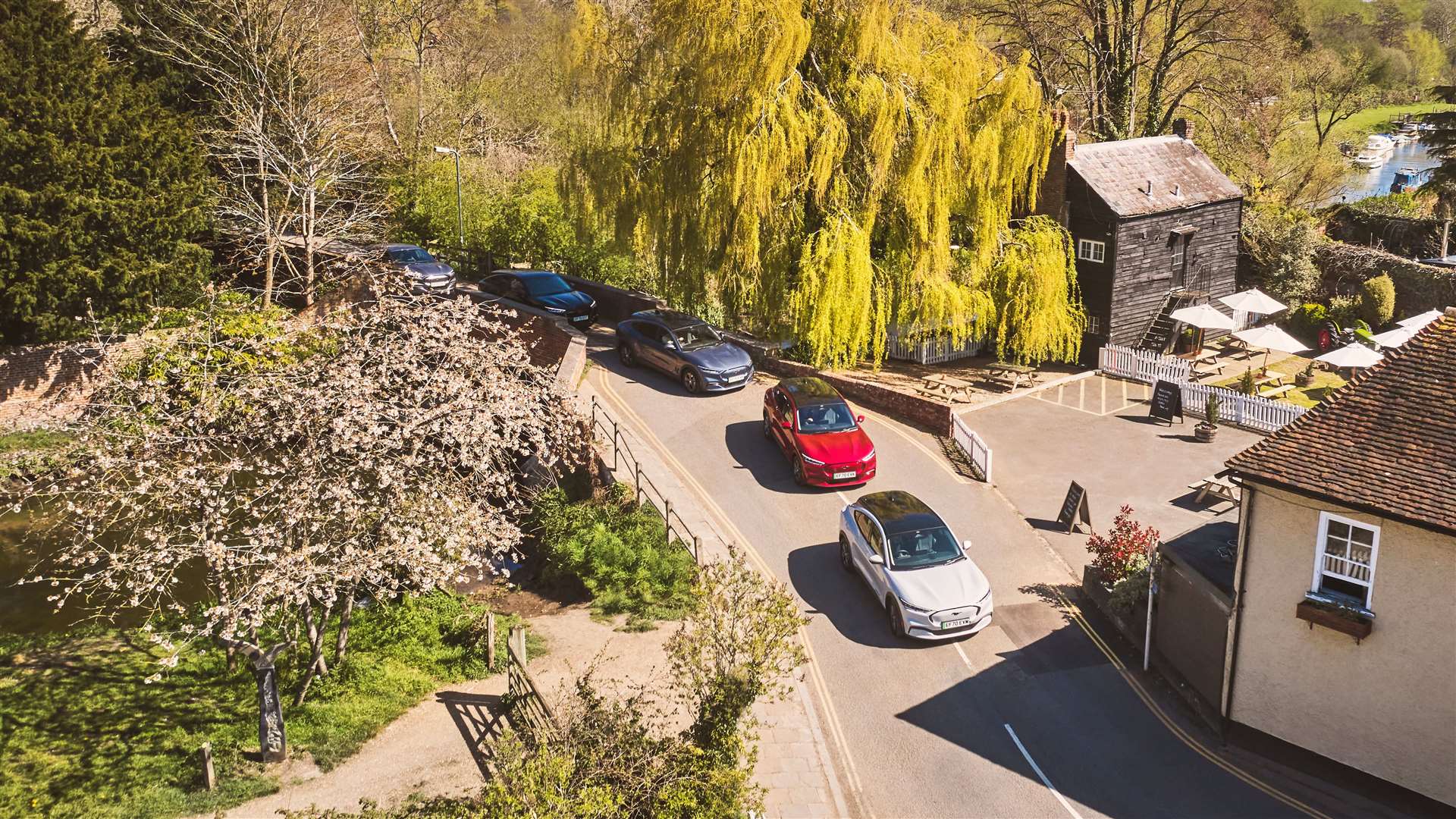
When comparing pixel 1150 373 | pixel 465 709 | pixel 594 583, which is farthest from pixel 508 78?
pixel 465 709

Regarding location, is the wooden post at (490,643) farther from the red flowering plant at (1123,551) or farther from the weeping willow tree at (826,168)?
the weeping willow tree at (826,168)

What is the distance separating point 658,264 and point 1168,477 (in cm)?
1554

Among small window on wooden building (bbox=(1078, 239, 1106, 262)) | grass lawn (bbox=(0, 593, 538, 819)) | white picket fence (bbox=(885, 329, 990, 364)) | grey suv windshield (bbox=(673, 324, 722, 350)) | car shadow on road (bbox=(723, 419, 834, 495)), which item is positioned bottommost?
grass lawn (bbox=(0, 593, 538, 819))

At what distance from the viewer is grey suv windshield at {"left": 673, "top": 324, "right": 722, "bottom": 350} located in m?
29.2

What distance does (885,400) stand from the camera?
28.5 metres

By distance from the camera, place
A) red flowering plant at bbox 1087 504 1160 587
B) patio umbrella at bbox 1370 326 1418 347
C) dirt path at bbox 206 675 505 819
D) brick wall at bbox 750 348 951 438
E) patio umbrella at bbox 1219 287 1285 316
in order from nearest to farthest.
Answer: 1. dirt path at bbox 206 675 505 819
2. red flowering plant at bbox 1087 504 1160 587
3. brick wall at bbox 750 348 951 438
4. patio umbrella at bbox 1370 326 1418 347
5. patio umbrella at bbox 1219 287 1285 316

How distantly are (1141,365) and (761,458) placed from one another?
13.6m

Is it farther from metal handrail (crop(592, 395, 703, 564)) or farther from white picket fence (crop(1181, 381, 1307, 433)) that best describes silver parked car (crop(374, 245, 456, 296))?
white picket fence (crop(1181, 381, 1307, 433))

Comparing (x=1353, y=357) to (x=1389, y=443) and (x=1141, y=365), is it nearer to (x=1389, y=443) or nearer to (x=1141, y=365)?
(x=1141, y=365)

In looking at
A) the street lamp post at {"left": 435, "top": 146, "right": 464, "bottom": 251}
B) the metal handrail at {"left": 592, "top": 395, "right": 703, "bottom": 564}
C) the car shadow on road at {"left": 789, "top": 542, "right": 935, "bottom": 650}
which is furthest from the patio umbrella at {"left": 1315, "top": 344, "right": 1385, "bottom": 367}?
the street lamp post at {"left": 435, "top": 146, "right": 464, "bottom": 251}

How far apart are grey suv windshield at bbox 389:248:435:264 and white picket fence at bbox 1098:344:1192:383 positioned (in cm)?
2347

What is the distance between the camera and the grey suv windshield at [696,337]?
2925cm

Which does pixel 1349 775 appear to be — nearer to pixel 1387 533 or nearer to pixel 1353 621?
pixel 1353 621

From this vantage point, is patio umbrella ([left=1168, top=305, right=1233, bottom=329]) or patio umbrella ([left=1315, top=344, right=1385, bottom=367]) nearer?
patio umbrella ([left=1315, top=344, right=1385, bottom=367])
